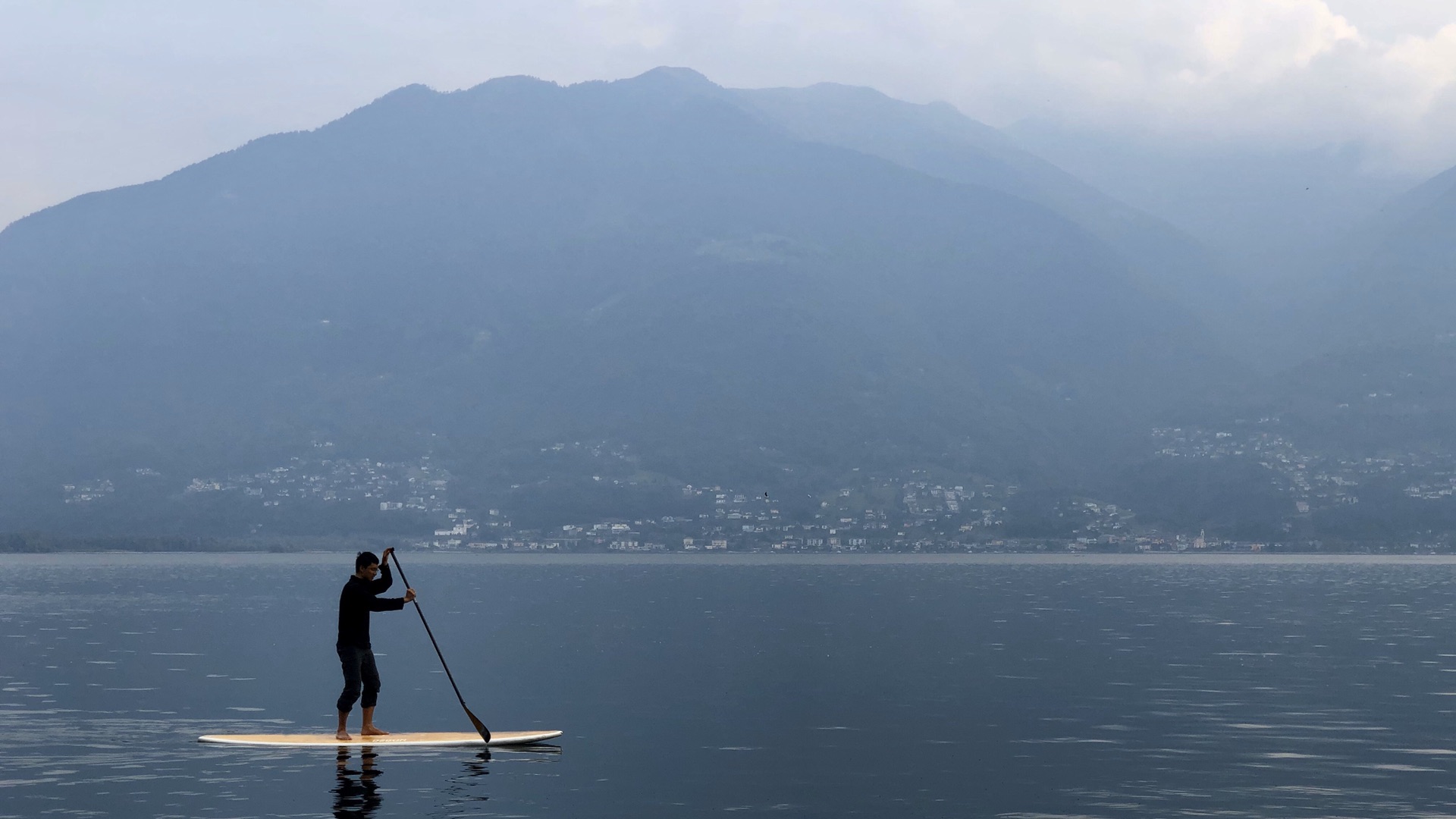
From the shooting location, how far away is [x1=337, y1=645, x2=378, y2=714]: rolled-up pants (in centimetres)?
3069

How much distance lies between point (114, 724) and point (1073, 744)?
20027 millimetres

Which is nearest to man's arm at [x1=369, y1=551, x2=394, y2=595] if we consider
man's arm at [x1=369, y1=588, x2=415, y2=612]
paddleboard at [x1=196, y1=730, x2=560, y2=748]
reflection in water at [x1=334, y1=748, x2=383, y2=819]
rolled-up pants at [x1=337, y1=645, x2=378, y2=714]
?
man's arm at [x1=369, y1=588, x2=415, y2=612]

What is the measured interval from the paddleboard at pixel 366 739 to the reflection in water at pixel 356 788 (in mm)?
242

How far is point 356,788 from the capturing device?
2728 cm

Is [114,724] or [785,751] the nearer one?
[785,751]

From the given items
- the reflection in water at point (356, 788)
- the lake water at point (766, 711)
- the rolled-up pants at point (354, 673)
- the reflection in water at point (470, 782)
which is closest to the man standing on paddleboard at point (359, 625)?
the rolled-up pants at point (354, 673)

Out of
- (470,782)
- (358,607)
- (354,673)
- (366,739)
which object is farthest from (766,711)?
(470,782)

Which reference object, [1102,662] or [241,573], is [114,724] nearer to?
[1102,662]

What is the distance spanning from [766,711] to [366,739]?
34.8 ft

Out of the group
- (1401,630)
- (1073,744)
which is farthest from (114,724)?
(1401,630)

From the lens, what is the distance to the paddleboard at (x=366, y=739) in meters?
31.5

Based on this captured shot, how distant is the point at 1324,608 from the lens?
290ft

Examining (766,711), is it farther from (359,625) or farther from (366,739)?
(359,625)

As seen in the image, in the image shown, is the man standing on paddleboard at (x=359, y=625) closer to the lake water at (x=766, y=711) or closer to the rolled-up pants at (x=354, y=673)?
the rolled-up pants at (x=354, y=673)
